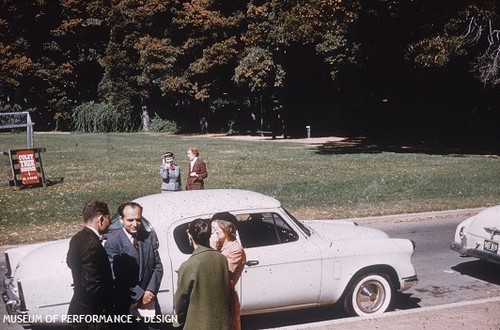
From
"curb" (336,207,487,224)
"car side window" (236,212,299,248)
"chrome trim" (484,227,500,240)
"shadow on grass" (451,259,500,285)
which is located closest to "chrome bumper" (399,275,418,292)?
"car side window" (236,212,299,248)

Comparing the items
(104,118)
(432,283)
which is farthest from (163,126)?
(432,283)

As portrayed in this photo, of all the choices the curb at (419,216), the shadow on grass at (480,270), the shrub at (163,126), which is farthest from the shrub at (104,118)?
the shadow on grass at (480,270)

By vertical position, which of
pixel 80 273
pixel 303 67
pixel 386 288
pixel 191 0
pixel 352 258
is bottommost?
pixel 386 288

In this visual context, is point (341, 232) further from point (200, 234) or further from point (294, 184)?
point (294, 184)

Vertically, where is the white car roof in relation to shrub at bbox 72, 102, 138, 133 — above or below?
below

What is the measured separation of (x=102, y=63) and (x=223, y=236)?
58.4 meters

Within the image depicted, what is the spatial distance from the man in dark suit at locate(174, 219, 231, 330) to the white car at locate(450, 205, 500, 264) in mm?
5222

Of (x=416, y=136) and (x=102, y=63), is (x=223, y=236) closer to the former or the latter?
(x=416, y=136)

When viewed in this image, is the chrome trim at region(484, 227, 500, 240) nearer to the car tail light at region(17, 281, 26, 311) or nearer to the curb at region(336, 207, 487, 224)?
the curb at region(336, 207, 487, 224)

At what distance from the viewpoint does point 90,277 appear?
416 centimetres

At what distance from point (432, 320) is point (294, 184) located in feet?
35.6

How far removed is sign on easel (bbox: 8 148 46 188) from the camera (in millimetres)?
16656

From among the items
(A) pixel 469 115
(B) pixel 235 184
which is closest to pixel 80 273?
(B) pixel 235 184

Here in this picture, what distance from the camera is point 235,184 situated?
16672 millimetres
